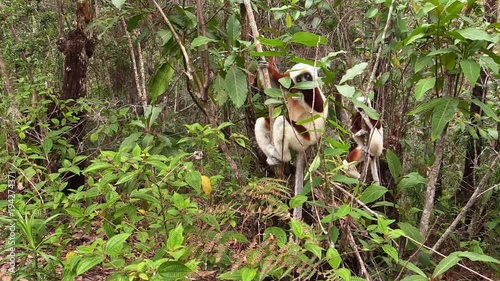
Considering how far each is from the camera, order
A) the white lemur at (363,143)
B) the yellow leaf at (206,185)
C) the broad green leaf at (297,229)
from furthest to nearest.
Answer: the white lemur at (363,143) < the yellow leaf at (206,185) < the broad green leaf at (297,229)

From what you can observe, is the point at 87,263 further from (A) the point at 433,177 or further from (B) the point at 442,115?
(A) the point at 433,177

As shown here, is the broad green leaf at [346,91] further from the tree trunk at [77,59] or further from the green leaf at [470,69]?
the tree trunk at [77,59]

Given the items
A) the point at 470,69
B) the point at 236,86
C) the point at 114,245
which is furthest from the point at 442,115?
the point at 114,245

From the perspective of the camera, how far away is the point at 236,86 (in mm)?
2713

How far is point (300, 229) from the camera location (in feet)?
7.08

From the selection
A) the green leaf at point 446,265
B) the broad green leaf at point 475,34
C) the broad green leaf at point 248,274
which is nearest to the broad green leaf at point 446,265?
the green leaf at point 446,265

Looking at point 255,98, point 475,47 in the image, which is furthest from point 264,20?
point 475,47

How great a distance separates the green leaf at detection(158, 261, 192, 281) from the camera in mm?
1815

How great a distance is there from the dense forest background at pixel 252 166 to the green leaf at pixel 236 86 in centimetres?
1

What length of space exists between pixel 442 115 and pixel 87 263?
230cm

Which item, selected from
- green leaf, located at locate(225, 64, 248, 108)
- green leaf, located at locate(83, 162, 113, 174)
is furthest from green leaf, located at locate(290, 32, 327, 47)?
green leaf, located at locate(83, 162, 113, 174)

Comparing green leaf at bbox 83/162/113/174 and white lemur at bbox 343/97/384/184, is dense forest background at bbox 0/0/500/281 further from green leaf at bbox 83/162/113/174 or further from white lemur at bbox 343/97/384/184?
white lemur at bbox 343/97/384/184

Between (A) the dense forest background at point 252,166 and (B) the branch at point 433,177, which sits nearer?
(A) the dense forest background at point 252,166

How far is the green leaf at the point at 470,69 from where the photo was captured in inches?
90.2
